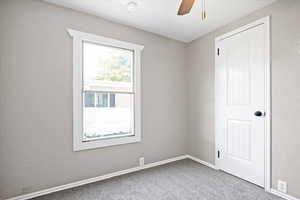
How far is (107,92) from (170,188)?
5.60 ft

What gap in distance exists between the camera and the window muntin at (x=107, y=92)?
8.19ft

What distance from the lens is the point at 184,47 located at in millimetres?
3572

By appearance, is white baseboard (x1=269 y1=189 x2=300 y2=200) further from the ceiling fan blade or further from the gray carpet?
the ceiling fan blade

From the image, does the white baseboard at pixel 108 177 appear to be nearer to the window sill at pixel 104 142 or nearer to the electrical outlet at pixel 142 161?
the electrical outlet at pixel 142 161

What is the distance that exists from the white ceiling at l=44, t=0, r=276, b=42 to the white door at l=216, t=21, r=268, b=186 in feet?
1.04

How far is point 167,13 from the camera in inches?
96.3

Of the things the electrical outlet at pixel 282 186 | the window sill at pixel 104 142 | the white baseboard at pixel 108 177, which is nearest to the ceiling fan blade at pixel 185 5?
the window sill at pixel 104 142

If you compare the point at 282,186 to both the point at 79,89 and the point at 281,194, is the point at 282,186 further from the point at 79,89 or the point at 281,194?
the point at 79,89

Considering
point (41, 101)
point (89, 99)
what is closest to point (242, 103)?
point (89, 99)

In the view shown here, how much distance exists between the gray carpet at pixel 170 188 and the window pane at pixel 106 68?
1432 mm

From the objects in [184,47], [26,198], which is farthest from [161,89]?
[26,198]

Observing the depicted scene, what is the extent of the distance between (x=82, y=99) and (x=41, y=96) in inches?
19.9

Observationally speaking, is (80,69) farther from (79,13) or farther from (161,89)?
(161,89)

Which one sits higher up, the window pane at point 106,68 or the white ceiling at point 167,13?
the white ceiling at point 167,13
